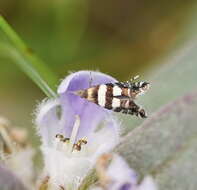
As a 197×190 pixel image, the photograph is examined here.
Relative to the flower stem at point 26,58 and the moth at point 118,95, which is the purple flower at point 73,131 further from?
the flower stem at point 26,58

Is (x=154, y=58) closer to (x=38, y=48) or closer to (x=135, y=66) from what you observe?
(x=135, y=66)

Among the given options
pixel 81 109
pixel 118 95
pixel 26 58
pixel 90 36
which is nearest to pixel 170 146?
pixel 118 95

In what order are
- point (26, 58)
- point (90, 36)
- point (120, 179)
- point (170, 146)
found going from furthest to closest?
point (90, 36), point (26, 58), point (170, 146), point (120, 179)

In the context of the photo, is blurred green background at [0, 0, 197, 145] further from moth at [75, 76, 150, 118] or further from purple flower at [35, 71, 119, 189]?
moth at [75, 76, 150, 118]

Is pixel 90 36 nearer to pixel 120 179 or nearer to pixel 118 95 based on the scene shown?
pixel 118 95

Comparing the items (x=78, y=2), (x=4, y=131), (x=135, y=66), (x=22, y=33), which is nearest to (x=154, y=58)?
(x=135, y=66)
